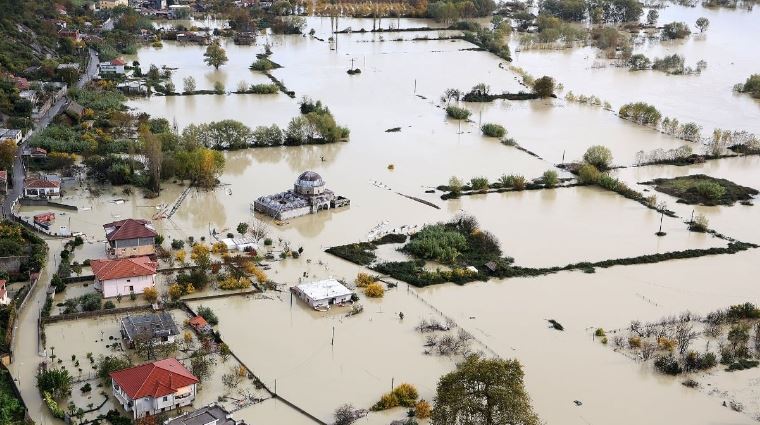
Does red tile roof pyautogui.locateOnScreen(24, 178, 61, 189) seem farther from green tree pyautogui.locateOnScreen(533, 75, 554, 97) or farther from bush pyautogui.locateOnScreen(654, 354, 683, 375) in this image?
green tree pyautogui.locateOnScreen(533, 75, 554, 97)

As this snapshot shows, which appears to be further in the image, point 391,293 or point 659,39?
point 659,39

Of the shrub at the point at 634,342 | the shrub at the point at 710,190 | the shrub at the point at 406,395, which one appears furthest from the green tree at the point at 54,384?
the shrub at the point at 710,190

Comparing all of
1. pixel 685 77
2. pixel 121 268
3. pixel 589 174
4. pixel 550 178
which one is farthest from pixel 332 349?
pixel 685 77

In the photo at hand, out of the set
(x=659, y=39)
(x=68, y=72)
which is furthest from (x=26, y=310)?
(x=659, y=39)

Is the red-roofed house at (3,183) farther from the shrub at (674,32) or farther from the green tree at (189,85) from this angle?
the shrub at (674,32)

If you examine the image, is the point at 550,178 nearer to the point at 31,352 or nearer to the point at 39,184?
the point at 39,184

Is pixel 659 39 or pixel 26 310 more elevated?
pixel 659 39

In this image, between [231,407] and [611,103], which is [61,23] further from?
[231,407]

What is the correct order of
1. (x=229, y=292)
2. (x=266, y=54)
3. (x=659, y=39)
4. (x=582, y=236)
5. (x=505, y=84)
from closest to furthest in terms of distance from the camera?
(x=229, y=292)
(x=582, y=236)
(x=505, y=84)
(x=266, y=54)
(x=659, y=39)

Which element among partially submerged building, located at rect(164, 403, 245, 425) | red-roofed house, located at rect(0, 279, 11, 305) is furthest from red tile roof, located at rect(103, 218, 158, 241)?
partially submerged building, located at rect(164, 403, 245, 425)
